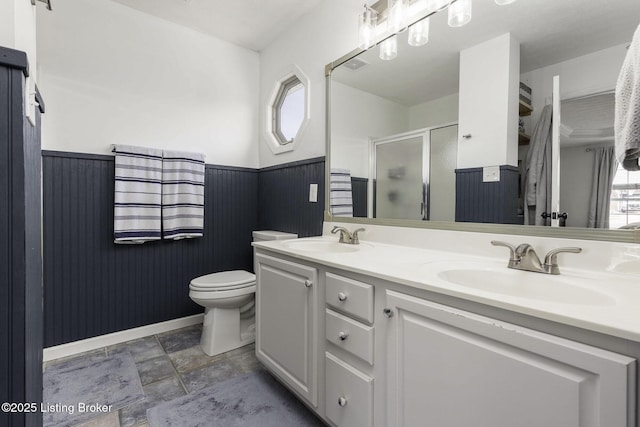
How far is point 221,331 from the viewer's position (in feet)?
6.45

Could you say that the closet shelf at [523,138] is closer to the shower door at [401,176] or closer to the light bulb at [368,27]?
the shower door at [401,176]

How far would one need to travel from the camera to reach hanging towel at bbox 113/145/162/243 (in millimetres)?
1980

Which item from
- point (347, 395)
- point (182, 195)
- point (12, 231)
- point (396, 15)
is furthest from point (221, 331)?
point (396, 15)

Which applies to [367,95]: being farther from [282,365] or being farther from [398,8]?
[282,365]

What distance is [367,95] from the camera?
1759mm

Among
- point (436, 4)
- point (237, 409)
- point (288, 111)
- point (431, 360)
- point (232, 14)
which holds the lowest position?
point (237, 409)

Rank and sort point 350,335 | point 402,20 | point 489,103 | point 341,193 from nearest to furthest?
1. point 350,335
2. point 489,103
3. point 402,20
4. point 341,193

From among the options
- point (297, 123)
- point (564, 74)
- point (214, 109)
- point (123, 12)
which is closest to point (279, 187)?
point (297, 123)

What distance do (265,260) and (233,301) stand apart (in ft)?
1.85

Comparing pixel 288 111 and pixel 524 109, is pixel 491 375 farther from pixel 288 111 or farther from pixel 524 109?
pixel 288 111

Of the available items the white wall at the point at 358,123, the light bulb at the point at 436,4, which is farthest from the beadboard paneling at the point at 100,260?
the light bulb at the point at 436,4

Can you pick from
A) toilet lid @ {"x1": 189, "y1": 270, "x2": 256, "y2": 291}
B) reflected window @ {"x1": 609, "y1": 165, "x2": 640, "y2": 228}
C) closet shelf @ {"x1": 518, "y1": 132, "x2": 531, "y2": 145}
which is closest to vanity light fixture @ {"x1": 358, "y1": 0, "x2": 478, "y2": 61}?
closet shelf @ {"x1": 518, "y1": 132, "x2": 531, "y2": 145}

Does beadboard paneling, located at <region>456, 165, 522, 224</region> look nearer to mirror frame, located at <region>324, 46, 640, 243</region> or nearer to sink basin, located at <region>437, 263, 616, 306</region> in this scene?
mirror frame, located at <region>324, 46, 640, 243</region>

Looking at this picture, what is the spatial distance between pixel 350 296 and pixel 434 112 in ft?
3.18
